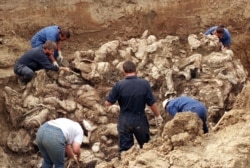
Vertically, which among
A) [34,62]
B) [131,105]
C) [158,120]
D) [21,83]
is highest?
[34,62]

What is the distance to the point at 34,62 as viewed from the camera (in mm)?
10531

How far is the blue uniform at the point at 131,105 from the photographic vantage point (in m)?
8.62

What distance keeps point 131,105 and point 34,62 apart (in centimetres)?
266

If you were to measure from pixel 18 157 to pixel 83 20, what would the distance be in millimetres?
4780

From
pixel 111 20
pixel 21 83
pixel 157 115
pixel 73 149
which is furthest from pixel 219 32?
pixel 73 149

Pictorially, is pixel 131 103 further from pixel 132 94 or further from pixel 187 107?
pixel 187 107

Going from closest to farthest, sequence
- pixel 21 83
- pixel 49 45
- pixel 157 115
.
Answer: pixel 157 115 < pixel 49 45 < pixel 21 83

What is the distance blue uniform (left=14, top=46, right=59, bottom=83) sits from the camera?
10406mm

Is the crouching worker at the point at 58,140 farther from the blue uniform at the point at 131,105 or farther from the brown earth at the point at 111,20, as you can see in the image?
the brown earth at the point at 111,20

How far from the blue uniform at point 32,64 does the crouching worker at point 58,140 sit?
276cm

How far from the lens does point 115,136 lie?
9898 mm

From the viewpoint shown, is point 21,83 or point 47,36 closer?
point 21,83

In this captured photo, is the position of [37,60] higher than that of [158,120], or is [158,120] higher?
[37,60]

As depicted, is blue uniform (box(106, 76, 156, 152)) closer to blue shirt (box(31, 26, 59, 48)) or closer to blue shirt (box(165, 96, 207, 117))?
blue shirt (box(165, 96, 207, 117))
